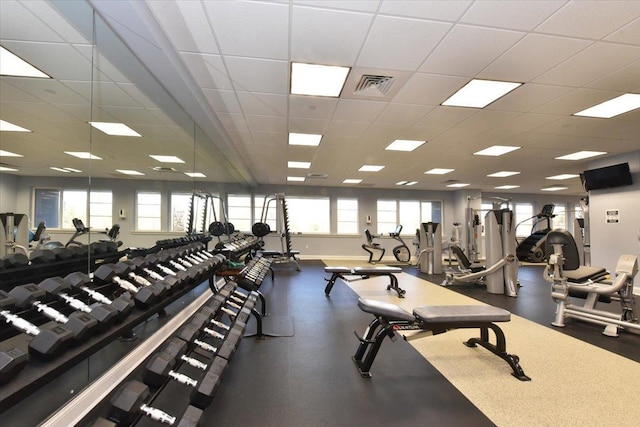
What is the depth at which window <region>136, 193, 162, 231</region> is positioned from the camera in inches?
132

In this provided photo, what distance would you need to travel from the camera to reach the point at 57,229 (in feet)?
6.02

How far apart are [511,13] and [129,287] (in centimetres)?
307

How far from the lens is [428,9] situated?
182 centimetres

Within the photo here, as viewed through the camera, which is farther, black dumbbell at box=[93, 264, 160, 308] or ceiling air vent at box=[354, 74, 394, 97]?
ceiling air vent at box=[354, 74, 394, 97]

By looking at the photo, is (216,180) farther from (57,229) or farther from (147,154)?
(57,229)

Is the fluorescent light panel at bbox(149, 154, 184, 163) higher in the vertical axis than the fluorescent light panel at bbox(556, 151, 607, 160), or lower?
lower

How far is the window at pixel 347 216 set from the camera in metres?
10.0

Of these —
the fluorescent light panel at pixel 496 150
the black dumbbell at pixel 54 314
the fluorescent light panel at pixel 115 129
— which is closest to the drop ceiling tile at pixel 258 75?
the fluorescent light panel at pixel 115 129

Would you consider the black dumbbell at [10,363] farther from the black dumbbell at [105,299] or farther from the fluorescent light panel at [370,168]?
the fluorescent light panel at [370,168]

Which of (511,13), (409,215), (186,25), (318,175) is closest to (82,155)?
(186,25)

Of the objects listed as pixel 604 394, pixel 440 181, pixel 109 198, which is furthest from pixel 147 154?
pixel 440 181

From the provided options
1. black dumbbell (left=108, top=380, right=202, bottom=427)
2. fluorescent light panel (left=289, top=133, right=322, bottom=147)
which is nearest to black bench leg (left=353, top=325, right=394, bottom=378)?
black dumbbell (left=108, top=380, right=202, bottom=427)

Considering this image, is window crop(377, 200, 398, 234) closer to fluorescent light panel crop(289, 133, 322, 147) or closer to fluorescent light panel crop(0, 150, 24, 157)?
fluorescent light panel crop(289, 133, 322, 147)

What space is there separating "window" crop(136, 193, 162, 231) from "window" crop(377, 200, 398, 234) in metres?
7.60
